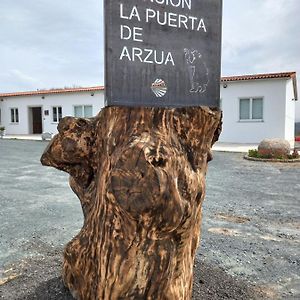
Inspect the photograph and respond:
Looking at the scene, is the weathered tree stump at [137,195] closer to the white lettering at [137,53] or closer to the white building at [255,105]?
the white lettering at [137,53]

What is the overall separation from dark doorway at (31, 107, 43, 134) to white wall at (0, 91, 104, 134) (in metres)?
0.58

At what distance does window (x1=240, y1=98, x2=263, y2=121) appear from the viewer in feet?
54.4

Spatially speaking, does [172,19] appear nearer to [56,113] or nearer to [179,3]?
[179,3]

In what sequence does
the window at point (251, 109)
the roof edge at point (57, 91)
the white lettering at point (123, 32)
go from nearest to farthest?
the white lettering at point (123, 32) < the window at point (251, 109) < the roof edge at point (57, 91)

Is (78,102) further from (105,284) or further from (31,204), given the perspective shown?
(105,284)

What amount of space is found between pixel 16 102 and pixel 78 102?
6.03 m

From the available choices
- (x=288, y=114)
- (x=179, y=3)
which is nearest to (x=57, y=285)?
(x=179, y=3)

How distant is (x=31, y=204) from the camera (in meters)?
5.51

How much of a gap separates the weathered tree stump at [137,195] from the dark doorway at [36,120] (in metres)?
24.2

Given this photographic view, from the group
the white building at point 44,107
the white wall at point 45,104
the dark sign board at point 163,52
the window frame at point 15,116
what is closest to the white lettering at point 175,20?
the dark sign board at point 163,52

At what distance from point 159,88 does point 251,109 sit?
51.2ft

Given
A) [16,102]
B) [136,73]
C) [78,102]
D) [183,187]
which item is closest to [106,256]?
[183,187]

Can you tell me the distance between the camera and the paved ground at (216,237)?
2.81m

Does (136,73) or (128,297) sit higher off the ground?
(136,73)
